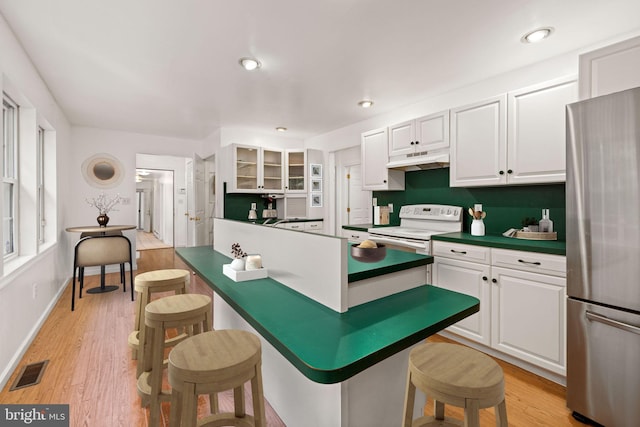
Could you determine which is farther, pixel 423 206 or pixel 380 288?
pixel 423 206

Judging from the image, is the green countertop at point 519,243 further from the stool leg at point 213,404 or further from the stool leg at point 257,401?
the stool leg at point 213,404

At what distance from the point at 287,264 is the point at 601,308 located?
1689 mm

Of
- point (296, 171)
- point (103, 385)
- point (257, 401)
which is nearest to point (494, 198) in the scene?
point (257, 401)

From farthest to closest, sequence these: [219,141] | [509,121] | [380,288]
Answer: [219,141] → [509,121] → [380,288]

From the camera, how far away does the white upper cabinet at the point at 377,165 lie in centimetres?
363

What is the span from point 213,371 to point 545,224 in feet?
8.84

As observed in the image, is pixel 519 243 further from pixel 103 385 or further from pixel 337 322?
pixel 103 385

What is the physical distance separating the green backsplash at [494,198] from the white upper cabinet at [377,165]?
0.23 metres

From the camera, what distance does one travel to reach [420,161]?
318 cm

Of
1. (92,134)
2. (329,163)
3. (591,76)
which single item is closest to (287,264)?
(591,76)

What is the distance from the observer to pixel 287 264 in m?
1.68

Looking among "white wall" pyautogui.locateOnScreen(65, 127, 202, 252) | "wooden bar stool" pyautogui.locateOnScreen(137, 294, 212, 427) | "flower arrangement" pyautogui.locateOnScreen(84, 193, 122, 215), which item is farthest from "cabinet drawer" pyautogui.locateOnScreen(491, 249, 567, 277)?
"flower arrangement" pyautogui.locateOnScreen(84, 193, 122, 215)

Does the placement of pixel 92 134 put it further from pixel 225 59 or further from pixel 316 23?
pixel 316 23

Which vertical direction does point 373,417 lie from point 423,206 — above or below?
below
